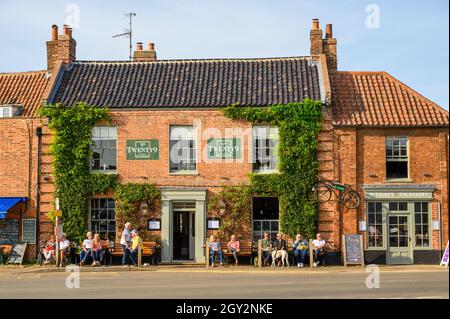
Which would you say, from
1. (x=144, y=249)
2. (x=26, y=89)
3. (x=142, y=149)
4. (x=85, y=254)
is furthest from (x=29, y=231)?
(x=26, y=89)

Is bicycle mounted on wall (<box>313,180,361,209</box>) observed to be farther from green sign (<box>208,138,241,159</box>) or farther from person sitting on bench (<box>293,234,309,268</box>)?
green sign (<box>208,138,241,159</box>)

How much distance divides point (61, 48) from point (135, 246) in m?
10.4

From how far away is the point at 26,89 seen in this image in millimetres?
32719

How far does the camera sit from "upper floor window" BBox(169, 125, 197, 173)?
29927 millimetres

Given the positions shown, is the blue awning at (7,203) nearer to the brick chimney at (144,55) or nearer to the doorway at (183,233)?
the doorway at (183,233)

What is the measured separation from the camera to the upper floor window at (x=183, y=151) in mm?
29927

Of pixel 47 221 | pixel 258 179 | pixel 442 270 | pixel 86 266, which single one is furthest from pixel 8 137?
pixel 442 270

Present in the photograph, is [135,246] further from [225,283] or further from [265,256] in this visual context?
[225,283]

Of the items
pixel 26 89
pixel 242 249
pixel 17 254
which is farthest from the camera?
pixel 26 89

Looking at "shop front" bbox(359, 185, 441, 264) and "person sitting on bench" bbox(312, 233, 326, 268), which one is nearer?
"person sitting on bench" bbox(312, 233, 326, 268)

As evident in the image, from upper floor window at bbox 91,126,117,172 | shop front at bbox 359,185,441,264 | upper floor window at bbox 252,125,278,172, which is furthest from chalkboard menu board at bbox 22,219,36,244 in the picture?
shop front at bbox 359,185,441,264

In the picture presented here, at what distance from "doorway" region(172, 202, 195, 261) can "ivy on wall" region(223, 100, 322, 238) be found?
9.74 ft

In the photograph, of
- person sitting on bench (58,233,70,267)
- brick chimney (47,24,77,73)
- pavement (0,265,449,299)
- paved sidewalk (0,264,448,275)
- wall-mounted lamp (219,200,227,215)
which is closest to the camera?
pavement (0,265,449,299)

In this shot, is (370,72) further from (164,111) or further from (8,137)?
(8,137)
